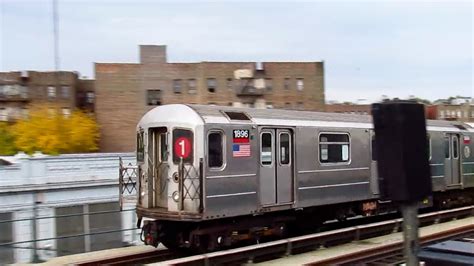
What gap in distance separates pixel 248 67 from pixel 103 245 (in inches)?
1771

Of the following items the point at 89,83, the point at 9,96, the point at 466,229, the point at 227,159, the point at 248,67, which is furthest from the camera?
the point at 89,83

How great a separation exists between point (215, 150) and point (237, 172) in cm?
65

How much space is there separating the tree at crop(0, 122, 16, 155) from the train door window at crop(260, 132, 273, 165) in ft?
181

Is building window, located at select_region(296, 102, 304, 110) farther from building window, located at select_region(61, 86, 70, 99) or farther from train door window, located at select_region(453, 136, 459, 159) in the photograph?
train door window, located at select_region(453, 136, 459, 159)

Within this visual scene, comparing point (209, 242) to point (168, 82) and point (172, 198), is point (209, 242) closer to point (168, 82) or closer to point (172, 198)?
point (172, 198)

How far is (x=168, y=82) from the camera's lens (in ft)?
203

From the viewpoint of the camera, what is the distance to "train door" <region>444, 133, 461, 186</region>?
18438 millimetres

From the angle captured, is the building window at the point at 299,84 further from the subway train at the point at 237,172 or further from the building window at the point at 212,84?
the subway train at the point at 237,172

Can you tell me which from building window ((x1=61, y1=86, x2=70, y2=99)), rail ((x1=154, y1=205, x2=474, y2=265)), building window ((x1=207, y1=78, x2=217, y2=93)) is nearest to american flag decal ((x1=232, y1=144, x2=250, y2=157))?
rail ((x1=154, y1=205, x2=474, y2=265))

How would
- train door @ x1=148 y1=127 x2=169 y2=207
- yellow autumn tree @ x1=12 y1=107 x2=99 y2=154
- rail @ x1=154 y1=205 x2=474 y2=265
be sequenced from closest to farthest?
rail @ x1=154 y1=205 x2=474 y2=265 → train door @ x1=148 y1=127 x2=169 y2=207 → yellow autumn tree @ x1=12 y1=107 x2=99 y2=154

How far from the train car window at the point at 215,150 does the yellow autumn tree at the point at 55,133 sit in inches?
2106

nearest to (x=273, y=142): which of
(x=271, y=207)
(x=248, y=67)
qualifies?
(x=271, y=207)

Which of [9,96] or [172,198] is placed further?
[9,96]

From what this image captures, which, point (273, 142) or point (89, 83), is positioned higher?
point (89, 83)
